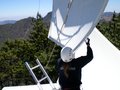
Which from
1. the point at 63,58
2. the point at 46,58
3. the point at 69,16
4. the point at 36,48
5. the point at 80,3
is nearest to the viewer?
the point at 63,58

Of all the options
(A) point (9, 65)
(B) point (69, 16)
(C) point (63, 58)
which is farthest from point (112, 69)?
(A) point (9, 65)

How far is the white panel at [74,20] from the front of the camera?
695 centimetres

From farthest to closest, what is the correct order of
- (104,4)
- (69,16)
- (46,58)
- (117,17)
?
(117,17) → (46,58) → (69,16) → (104,4)

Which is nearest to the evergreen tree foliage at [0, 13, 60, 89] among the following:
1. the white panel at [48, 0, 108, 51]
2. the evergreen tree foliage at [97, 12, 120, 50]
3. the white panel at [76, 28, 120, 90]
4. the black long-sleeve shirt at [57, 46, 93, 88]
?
the evergreen tree foliage at [97, 12, 120, 50]

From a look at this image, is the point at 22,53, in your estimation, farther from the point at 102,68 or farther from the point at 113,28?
the point at 102,68

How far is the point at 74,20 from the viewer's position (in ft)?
28.0

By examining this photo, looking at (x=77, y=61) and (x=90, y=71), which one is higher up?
(x=77, y=61)

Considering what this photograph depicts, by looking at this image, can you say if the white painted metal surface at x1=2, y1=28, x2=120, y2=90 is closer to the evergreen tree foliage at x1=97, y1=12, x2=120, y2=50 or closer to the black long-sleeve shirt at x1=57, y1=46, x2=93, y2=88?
the black long-sleeve shirt at x1=57, y1=46, x2=93, y2=88

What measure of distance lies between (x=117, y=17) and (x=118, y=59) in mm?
66581

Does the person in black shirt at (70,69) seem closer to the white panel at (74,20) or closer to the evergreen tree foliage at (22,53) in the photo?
the white panel at (74,20)

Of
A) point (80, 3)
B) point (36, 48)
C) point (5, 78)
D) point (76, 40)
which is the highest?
point (80, 3)

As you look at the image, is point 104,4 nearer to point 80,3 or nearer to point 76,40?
point 76,40

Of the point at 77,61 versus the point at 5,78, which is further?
the point at 5,78

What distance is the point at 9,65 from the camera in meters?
58.7
